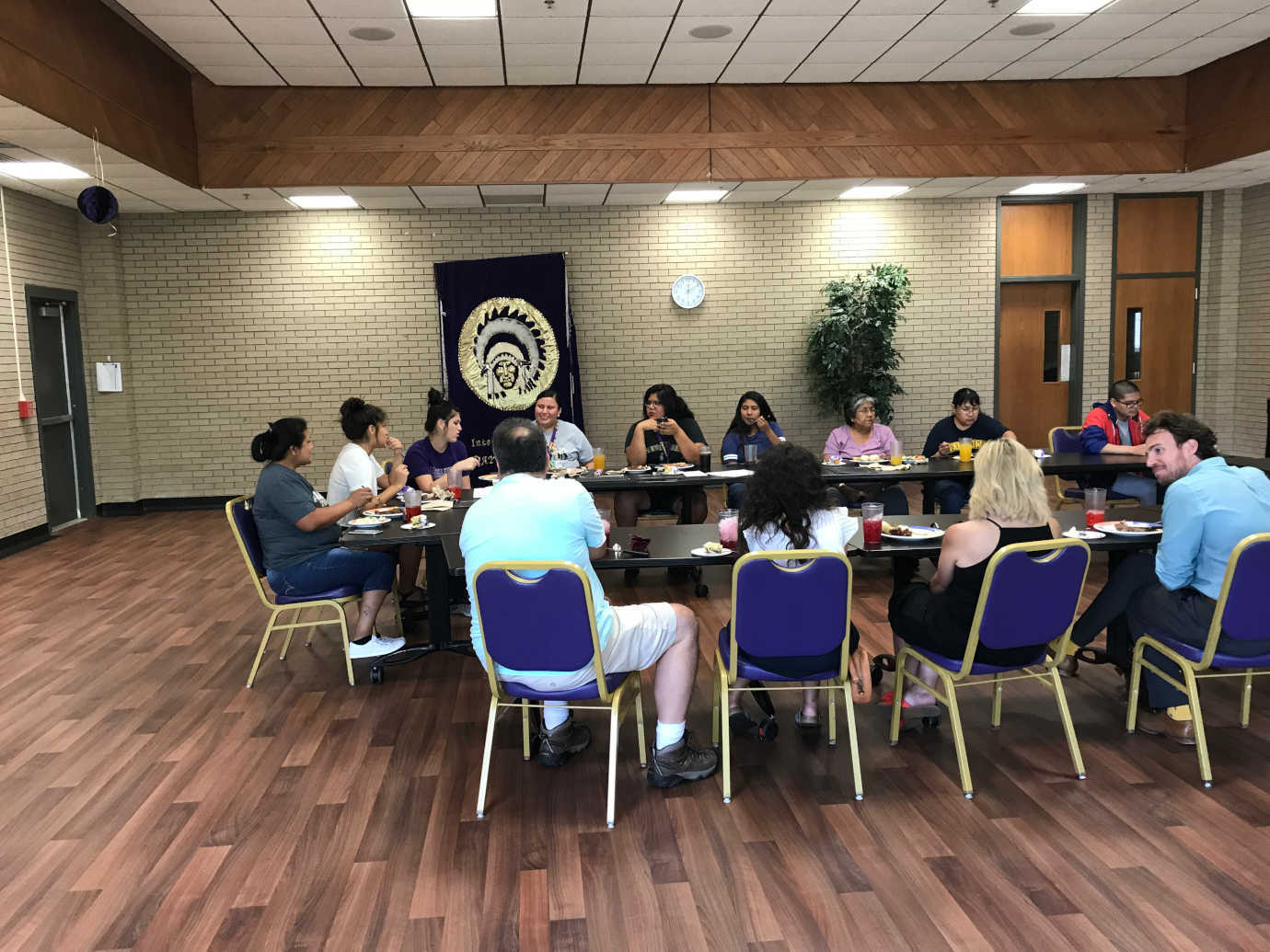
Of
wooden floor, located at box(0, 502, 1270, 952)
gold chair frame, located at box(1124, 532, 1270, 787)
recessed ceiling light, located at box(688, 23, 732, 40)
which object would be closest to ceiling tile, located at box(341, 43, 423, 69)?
recessed ceiling light, located at box(688, 23, 732, 40)

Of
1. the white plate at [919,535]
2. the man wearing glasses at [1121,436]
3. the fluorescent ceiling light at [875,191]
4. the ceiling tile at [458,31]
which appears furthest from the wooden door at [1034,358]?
the white plate at [919,535]

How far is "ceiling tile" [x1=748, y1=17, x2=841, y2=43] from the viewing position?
6969 mm

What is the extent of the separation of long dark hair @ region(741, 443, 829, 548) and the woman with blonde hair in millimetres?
530

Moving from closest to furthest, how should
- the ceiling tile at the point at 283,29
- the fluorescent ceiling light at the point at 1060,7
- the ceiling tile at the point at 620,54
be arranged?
1. the ceiling tile at the point at 283,29
2. the fluorescent ceiling light at the point at 1060,7
3. the ceiling tile at the point at 620,54

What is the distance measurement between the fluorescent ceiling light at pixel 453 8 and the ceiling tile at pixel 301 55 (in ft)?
3.24

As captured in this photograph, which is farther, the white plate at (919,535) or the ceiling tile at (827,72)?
the ceiling tile at (827,72)

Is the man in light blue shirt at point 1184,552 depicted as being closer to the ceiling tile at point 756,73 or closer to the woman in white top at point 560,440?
the woman in white top at point 560,440

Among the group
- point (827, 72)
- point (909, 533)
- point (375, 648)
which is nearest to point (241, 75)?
point (827, 72)

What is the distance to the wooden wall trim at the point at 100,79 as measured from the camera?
5598 millimetres

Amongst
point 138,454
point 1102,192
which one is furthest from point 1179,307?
point 138,454

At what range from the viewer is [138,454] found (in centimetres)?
1059

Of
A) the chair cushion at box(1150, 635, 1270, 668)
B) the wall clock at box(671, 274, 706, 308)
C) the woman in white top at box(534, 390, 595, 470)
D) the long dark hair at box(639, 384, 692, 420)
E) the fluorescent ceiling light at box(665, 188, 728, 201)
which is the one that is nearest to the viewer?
the chair cushion at box(1150, 635, 1270, 668)

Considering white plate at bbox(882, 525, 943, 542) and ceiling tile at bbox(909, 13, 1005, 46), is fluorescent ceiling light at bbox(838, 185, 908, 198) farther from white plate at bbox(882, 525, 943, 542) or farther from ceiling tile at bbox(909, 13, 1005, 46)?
white plate at bbox(882, 525, 943, 542)

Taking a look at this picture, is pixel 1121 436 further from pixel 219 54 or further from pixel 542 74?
pixel 219 54
